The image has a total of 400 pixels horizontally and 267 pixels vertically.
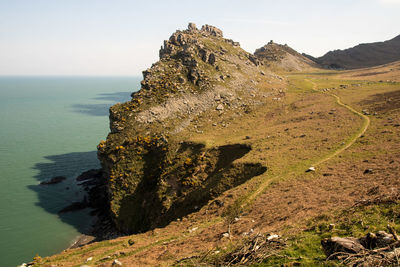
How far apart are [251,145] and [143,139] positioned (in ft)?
95.6

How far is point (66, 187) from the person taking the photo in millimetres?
73562

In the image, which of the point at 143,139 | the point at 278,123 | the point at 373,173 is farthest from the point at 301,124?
the point at 143,139

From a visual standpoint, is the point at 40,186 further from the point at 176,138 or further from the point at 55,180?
the point at 176,138

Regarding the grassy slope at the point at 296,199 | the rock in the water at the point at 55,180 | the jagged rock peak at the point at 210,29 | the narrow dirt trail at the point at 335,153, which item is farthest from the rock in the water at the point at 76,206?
the jagged rock peak at the point at 210,29

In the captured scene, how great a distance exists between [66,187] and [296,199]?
235 ft

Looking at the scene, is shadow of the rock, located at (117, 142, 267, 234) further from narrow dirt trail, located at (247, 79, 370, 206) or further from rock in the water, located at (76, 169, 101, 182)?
rock in the water, located at (76, 169, 101, 182)

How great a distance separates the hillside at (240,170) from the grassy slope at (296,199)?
0.16m

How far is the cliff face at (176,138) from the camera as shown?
45906 millimetres

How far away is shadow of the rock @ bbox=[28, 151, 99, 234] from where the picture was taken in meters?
58.8

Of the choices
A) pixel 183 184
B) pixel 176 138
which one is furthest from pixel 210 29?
pixel 183 184

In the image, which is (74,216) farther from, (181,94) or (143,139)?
(181,94)

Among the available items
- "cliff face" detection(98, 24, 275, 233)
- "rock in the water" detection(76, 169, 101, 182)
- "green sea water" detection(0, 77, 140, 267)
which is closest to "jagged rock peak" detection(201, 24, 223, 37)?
"cliff face" detection(98, 24, 275, 233)

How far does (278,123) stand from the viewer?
6291 centimetres

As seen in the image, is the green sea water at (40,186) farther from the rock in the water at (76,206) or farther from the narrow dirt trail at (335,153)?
the narrow dirt trail at (335,153)
